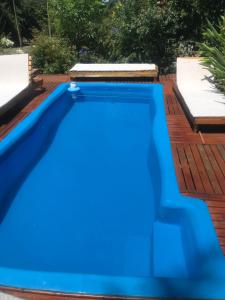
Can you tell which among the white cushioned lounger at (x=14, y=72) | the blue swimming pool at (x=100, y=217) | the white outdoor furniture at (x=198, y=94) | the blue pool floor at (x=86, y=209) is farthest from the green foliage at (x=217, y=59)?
the white cushioned lounger at (x=14, y=72)

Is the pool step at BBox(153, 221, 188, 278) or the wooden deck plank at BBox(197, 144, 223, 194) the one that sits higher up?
the wooden deck plank at BBox(197, 144, 223, 194)

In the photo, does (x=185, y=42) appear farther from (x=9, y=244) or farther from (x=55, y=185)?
(x=9, y=244)

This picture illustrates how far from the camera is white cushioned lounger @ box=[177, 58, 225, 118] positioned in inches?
187

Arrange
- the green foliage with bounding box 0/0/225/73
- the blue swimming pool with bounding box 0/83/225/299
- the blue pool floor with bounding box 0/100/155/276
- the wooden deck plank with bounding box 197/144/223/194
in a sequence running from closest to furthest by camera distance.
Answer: the blue swimming pool with bounding box 0/83/225/299 < the blue pool floor with bounding box 0/100/155/276 < the wooden deck plank with bounding box 197/144/223/194 < the green foliage with bounding box 0/0/225/73

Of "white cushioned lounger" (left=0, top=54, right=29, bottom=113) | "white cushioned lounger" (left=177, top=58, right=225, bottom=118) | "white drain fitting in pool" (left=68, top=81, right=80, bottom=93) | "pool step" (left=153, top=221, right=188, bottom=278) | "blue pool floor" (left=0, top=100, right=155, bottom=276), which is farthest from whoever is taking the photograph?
"white drain fitting in pool" (left=68, top=81, right=80, bottom=93)

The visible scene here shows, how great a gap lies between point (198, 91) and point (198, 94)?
0.80 feet

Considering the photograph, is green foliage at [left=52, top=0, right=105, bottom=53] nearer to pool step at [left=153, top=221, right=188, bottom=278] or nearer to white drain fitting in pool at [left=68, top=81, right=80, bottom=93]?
white drain fitting in pool at [left=68, top=81, right=80, bottom=93]

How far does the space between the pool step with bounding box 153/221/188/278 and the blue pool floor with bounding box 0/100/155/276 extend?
0.32ft

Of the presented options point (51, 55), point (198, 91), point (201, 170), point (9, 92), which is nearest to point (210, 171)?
point (201, 170)

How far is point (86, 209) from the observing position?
12.5 ft

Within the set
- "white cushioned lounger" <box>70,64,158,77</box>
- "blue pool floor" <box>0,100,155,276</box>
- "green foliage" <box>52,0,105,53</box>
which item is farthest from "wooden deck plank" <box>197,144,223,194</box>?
"green foliage" <box>52,0,105,53</box>

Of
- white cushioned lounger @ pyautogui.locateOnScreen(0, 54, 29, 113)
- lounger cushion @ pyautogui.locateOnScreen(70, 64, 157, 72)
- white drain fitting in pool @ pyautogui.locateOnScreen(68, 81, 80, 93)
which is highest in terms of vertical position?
white cushioned lounger @ pyautogui.locateOnScreen(0, 54, 29, 113)

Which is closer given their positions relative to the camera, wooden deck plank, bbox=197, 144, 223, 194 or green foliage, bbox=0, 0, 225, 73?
wooden deck plank, bbox=197, 144, 223, 194

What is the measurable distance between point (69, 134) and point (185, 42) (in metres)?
4.98
